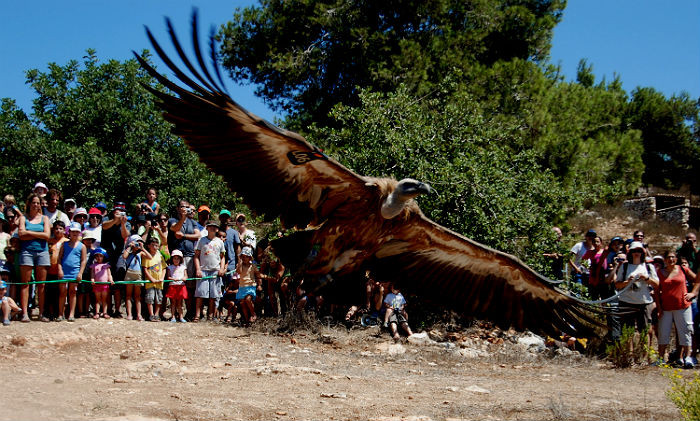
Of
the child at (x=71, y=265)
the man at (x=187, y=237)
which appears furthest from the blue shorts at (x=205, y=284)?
the child at (x=71, y=265)

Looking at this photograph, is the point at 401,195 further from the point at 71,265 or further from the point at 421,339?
the point at 71,265

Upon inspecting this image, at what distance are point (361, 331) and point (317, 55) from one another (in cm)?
1022

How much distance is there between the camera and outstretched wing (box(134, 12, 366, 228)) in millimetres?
7184

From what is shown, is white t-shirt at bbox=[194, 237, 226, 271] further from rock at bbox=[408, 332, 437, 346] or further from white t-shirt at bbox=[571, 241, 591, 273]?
white t-shirt at bbox=[571, 241, 591, 273]

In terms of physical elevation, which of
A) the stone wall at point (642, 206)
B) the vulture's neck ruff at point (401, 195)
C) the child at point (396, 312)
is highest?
the stone wall at point (642, 206)

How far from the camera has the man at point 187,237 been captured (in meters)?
11.5

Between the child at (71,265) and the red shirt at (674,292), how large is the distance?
30.3 feet

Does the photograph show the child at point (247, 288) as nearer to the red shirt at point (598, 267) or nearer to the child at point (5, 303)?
the child at point (5, 303)

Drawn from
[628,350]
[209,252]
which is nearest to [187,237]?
[209,252]

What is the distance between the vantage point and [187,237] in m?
11.6

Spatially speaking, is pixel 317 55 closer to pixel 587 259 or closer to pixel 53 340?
pixel 587 259

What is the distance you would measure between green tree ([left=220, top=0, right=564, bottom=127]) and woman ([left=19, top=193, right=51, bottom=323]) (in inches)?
376

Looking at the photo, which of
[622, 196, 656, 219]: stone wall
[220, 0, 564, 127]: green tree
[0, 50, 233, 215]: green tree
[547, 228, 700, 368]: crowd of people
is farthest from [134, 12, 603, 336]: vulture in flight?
[622, 196, 656, 219]: stone wall

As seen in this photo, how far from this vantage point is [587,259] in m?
12.1
